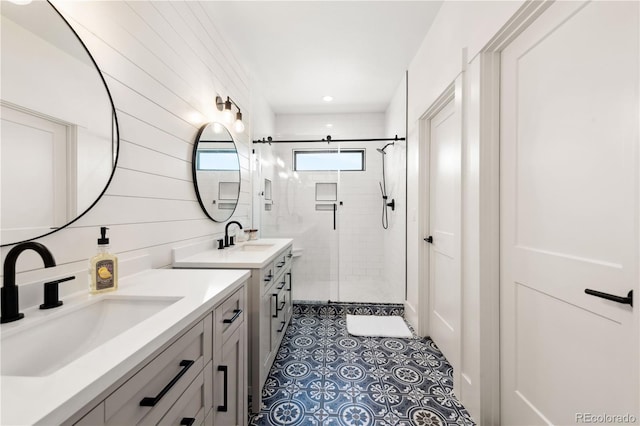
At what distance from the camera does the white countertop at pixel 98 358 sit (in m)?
0.41

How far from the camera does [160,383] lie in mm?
690

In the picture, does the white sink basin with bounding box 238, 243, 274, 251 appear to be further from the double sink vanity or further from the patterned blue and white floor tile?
the double sink vanity

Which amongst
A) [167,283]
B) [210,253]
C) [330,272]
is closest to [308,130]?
[330,272]

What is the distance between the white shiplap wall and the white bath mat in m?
1.64

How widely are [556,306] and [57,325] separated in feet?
5.87

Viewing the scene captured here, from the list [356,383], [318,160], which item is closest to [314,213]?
[318,160]

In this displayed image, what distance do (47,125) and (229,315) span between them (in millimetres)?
918

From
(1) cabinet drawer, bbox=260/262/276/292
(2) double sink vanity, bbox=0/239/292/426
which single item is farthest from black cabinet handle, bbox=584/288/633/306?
(1) cabinet drawer, bbox=260/262/276/292

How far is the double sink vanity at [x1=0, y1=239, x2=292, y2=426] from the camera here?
46 cm

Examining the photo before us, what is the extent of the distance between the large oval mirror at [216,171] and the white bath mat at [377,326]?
5.29 ft

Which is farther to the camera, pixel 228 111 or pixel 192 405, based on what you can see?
pixel 228 111

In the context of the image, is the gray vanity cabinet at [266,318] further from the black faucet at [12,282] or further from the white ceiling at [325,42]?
the white ceiling at [325,42]

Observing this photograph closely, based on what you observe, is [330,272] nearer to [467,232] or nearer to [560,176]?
[467,232]

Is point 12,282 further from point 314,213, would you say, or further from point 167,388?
point 314,213
